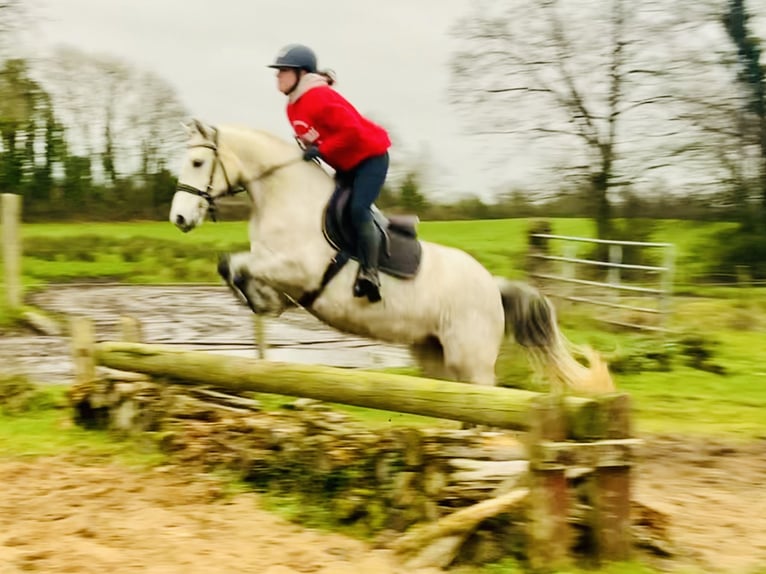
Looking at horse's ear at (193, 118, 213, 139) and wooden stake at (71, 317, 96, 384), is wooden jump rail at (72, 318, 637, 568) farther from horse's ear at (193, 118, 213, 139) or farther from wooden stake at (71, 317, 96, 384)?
wooden stake at (71, 317, 96, 384)

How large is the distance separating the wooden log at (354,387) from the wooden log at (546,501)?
10 centimetres

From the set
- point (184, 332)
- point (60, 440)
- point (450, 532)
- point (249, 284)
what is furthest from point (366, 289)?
point (184, 332)

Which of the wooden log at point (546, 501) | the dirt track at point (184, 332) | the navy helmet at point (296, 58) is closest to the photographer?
the wooden log at point (546, 501)

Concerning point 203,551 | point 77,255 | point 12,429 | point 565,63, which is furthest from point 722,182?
point 203,551

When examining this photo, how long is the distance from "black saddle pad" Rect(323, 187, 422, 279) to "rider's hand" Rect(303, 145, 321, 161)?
23 centimetres

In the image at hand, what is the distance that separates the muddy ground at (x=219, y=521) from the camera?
155 inches

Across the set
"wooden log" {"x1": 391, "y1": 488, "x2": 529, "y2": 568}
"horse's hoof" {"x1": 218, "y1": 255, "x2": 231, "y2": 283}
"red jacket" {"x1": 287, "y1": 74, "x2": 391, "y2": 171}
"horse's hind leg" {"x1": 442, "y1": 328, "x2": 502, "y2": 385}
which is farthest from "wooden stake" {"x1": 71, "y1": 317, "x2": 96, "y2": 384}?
"wooden log" {"x1": 391, "y1": 488, "x2": 529, "y2": 568}

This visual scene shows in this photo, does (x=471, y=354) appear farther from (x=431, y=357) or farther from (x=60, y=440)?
(x=60, y=440)

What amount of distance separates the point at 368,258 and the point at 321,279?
30 cm

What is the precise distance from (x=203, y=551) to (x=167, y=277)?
17449mm

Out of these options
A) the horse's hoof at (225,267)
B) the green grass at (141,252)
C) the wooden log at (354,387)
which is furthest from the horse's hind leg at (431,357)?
the green grass at (141,252)

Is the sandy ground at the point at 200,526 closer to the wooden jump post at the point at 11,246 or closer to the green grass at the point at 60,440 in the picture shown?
the green grass at the point at 60,440

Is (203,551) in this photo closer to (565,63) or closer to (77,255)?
(565,63)

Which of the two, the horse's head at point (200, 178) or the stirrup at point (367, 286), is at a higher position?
the horse's head at point (200, 178)
